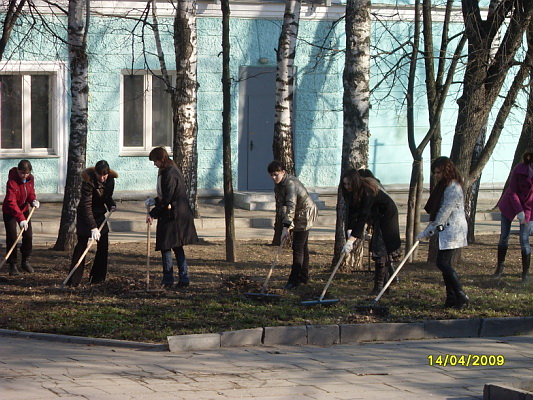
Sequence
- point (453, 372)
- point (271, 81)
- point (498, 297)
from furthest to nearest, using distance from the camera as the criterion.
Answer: point (271, 81) < point (498, 297) < point (453, 372)

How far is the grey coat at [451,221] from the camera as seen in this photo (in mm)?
9828

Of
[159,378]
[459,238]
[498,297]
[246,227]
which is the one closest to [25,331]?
[159,378]

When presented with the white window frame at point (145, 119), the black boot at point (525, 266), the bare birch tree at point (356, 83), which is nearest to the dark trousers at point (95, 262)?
the bare birch tree at point (356, 83)

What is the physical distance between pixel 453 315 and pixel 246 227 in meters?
8.53

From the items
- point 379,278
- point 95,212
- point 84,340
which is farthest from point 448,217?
point 95,212

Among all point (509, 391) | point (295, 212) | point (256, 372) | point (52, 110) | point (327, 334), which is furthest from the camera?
point (52, 110)

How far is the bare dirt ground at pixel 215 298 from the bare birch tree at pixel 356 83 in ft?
5.25

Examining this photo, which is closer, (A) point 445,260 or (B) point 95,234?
(A) point 445,260

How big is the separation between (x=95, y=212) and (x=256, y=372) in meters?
4.19

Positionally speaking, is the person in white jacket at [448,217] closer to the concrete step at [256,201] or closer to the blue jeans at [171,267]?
the blue jeans at [171,267]

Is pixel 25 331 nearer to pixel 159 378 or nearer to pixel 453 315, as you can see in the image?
pixel 159 378

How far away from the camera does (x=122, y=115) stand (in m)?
20.5
